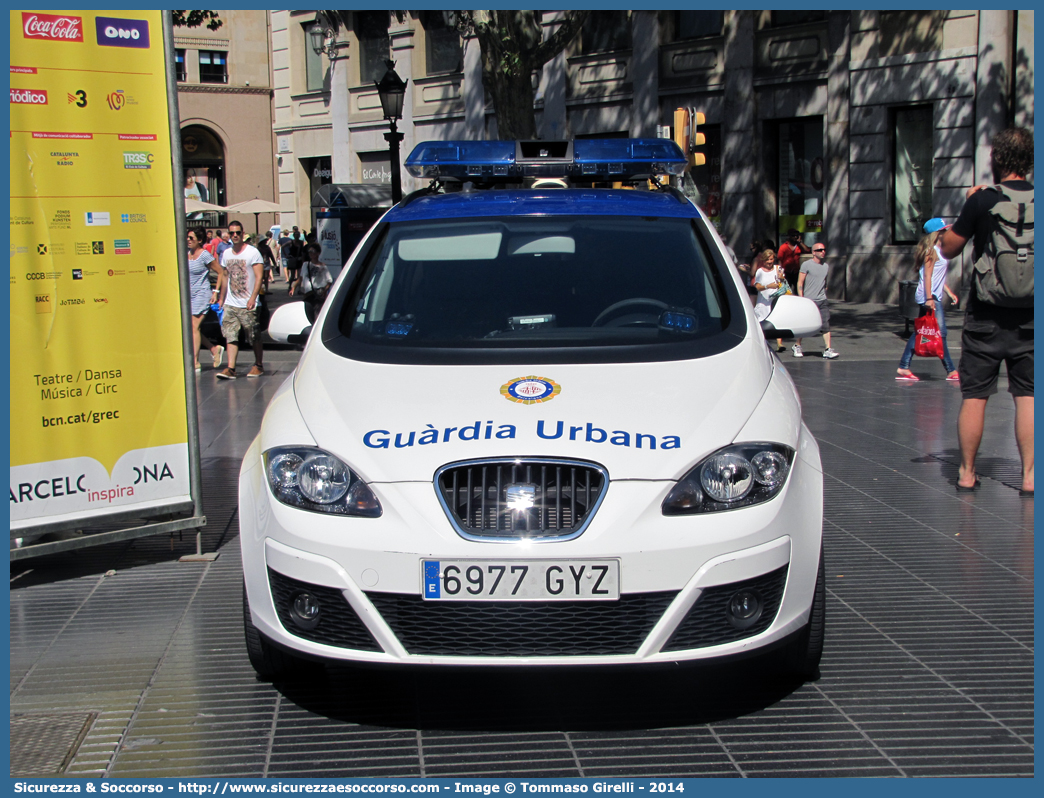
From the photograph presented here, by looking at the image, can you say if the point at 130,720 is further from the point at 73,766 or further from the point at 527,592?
the point at 527,592

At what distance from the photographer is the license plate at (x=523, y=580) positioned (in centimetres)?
336

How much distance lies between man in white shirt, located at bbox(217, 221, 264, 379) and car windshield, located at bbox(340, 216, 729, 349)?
8.64 metres

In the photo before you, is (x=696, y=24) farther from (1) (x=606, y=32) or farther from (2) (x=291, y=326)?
(2) (x=291, y=326)

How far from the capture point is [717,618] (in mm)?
3486

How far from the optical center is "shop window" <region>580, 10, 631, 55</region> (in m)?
26.2

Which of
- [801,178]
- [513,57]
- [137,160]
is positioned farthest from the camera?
[801,178]

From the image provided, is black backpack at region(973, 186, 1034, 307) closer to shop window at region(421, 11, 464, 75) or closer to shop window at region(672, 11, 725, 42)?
shop window at region(672, 11, 725, 42)

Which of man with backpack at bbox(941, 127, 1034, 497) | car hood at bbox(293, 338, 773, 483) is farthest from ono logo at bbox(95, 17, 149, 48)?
man with backpack at bbox(941, 127, 1034, 497)

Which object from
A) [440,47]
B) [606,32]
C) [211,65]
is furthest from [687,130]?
[211,65]

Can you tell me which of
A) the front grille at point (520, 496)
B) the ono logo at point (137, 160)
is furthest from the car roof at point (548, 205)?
the front grille at point (520, 496)

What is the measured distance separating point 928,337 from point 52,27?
9933 millimetres

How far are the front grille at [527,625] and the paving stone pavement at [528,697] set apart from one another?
0.33 feet

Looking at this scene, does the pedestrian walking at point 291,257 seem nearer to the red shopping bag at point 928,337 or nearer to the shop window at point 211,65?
the shop window at point 211,65

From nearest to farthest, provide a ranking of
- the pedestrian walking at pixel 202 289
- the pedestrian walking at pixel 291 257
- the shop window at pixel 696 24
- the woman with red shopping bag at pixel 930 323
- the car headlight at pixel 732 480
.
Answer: the car headlight at pixel 732 480 < the woman with red shopping bag at pixel 930 323 < the pedestrian walking at pixel 202 289 < the shop window at pixel 696 24 < the pedestrian walking at pixel 291 257
